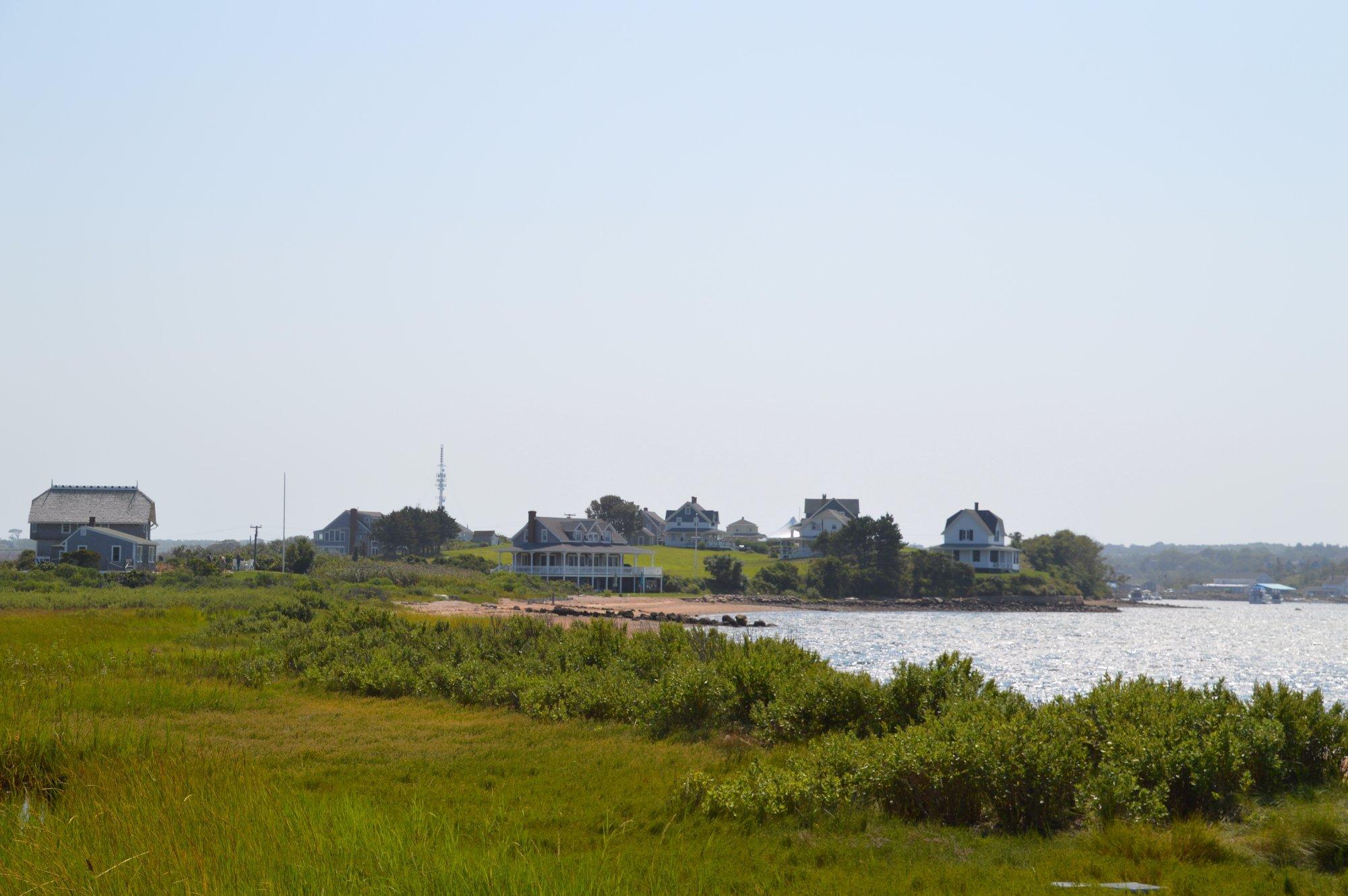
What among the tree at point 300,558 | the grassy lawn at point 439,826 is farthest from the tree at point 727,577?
the grassy lawn at point 439,826

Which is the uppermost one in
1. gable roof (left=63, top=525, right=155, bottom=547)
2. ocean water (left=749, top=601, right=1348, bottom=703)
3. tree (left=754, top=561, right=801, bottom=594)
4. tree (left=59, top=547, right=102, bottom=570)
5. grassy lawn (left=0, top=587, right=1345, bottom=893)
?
gable roof (left=63, top=525, right=155, bottom=547)

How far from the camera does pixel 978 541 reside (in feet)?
356

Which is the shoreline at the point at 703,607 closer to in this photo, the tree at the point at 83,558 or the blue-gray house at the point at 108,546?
the tree at the point at 83,558

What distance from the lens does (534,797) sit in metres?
11.7

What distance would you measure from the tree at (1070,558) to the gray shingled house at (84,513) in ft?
282

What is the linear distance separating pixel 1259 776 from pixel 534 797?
301 inches

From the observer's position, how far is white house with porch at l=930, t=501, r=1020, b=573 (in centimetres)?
10812

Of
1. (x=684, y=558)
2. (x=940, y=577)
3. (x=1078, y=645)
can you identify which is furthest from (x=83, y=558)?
(x=940, y=577)

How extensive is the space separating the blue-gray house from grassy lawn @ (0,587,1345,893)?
6406 centimetres

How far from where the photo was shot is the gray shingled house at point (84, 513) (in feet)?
265

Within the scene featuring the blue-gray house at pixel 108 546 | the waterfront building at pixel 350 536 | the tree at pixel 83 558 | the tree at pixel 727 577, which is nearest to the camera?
the tree at pixel 83 558

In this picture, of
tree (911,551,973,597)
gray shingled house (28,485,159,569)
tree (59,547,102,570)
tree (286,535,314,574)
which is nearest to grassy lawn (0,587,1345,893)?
tree (59,547,102,570)

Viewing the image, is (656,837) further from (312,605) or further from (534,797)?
(312,605)

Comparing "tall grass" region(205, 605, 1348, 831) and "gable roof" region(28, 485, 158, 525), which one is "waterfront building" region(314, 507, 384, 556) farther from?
"tall grass" region(205, 605, 1348, 831)
